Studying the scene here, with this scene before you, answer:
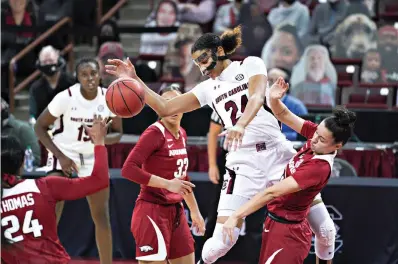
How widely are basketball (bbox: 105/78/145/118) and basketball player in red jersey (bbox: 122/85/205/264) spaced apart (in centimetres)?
39

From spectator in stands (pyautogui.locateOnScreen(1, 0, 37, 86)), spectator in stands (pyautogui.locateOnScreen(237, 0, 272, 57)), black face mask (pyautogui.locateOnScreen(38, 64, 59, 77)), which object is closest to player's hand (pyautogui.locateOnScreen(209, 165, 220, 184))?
black face mask (pyautogui.locateOnScreen(38, 64, 59, 77))

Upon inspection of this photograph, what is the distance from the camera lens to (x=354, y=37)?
11.1 m

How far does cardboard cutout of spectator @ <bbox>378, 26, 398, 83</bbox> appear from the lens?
416 inches

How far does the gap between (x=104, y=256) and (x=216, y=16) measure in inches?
237

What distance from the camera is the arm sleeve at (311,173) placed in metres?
4.85

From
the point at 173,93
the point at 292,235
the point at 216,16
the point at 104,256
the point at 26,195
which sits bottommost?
the point at 104,256

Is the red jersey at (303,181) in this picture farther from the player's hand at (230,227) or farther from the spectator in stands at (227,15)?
the spectator in stands at (227,15)

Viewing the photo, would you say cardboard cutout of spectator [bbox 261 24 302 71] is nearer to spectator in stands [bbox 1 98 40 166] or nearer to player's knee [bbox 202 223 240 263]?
spectator in stands [bbox 1 98 40 166]

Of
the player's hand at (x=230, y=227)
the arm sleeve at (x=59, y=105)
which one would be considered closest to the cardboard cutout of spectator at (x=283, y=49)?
the arm sleeve at (x=59, y=105)

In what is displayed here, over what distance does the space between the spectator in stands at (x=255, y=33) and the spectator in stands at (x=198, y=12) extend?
0.88m

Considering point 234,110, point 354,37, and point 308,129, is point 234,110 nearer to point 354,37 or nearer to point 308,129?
point 308,129

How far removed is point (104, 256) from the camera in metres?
6.58

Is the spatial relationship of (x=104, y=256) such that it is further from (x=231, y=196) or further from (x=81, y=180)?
(x=81, y=180)

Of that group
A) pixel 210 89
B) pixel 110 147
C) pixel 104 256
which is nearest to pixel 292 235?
pixel 210 89
